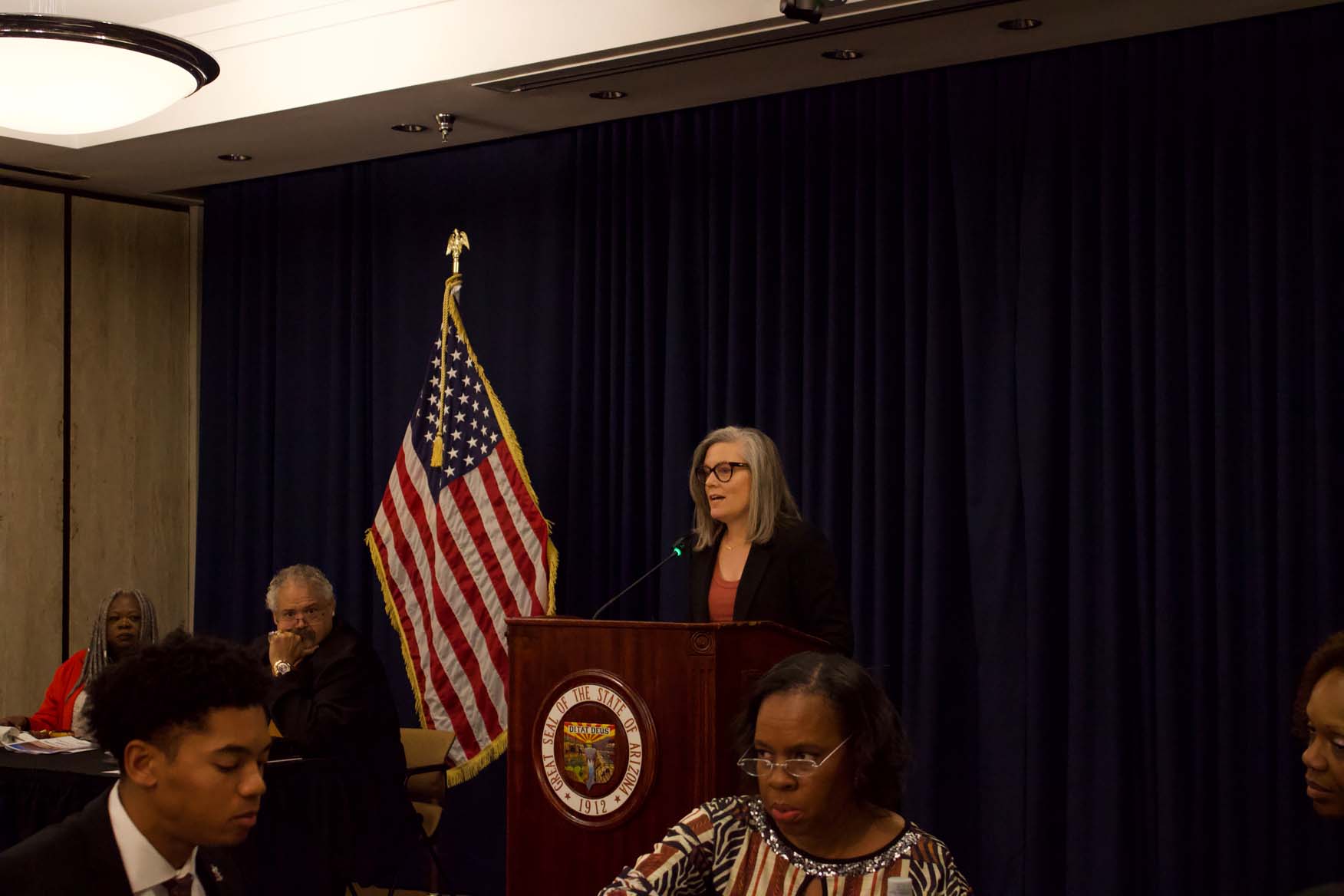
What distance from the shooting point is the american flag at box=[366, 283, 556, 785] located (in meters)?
6.59

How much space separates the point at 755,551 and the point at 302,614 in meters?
1.95

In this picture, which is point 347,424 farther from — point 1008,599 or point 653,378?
point 1008,599

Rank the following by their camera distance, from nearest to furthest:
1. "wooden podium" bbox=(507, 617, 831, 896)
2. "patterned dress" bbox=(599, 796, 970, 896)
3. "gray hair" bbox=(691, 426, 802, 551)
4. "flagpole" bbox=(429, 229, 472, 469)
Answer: "patterned dress" bbox=(599, 796, 970, 896), "wooden podium" bbox=(507, 617, 831, 896), "gray hair" bbox=(691, 426, 802, 551), "flagpole" bbox=(429, 229, 472, 469)

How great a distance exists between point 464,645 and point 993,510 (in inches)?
99.7

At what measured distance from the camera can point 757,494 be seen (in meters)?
4.56

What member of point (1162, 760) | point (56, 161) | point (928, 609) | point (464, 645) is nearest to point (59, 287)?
point (56, 161)

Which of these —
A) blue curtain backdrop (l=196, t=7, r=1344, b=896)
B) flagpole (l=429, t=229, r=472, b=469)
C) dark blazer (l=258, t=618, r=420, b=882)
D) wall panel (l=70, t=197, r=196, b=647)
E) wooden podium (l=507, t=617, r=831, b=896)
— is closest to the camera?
wooden podium (l=507, t=617, r=831, b=896)

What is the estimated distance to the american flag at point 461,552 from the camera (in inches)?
259

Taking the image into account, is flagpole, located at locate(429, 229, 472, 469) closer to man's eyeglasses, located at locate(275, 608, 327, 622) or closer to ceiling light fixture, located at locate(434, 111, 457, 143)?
ceiling light fixture, located at locate(434, 111, 457, 143)

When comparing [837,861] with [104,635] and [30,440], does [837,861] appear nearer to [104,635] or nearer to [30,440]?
[104,635]

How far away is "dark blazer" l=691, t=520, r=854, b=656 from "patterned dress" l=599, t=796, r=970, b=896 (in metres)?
1.79

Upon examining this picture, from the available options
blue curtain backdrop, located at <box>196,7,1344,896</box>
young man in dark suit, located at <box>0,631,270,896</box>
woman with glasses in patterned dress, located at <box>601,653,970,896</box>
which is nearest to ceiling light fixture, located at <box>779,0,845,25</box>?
blue curtain backdrop, located at <box>196,7,1344,896</box>

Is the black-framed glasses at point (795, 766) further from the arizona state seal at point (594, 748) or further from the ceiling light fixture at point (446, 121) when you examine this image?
the ceiling light fixture at point (446, 121)

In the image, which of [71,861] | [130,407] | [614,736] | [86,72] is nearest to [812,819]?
[71,861]
